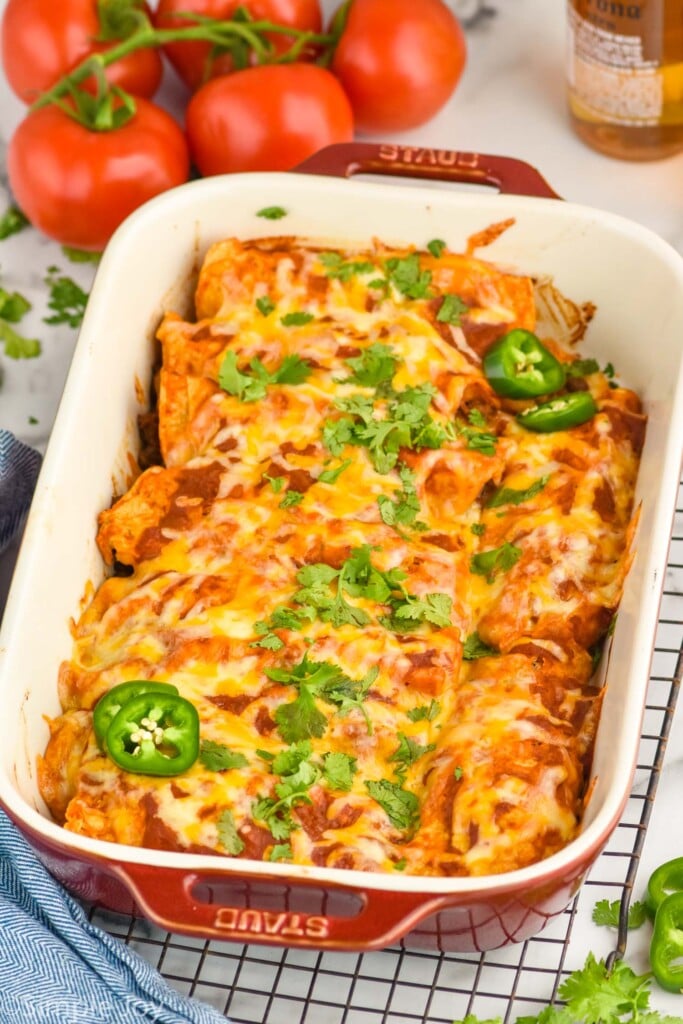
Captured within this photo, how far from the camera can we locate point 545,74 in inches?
183

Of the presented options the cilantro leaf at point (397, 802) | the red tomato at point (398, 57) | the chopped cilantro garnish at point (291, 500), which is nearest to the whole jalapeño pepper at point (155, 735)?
the cilantro leaf at point (397, 802)

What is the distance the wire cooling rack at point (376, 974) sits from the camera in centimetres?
292

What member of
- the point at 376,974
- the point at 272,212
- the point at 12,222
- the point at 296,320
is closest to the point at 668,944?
the point at 376,974

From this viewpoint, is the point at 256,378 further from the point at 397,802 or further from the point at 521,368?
the point at 397,802

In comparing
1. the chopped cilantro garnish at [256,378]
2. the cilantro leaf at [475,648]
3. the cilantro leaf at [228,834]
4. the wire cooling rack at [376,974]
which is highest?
the chopped cilantro garnish at [256,378]

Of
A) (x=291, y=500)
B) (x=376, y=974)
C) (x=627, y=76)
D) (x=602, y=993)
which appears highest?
(x=627, y=76)

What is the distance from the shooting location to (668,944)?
2.94 meters

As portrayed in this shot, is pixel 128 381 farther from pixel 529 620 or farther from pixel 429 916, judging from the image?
pixel 429 916

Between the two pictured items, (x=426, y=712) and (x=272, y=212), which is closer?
(x=426, y=712)

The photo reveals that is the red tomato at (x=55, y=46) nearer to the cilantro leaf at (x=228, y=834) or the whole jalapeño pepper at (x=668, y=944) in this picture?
the cilantro leaf at (x=228, y=834)

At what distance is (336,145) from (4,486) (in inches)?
45.3

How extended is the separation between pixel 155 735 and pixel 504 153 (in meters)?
2.33

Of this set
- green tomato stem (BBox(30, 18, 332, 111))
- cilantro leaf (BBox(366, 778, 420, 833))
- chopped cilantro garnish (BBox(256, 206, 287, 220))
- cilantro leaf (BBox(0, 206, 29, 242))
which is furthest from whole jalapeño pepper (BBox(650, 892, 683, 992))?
cilantro leaf (BBox(0, 206, 29, 242))

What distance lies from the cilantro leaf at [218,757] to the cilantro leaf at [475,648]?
56cm
